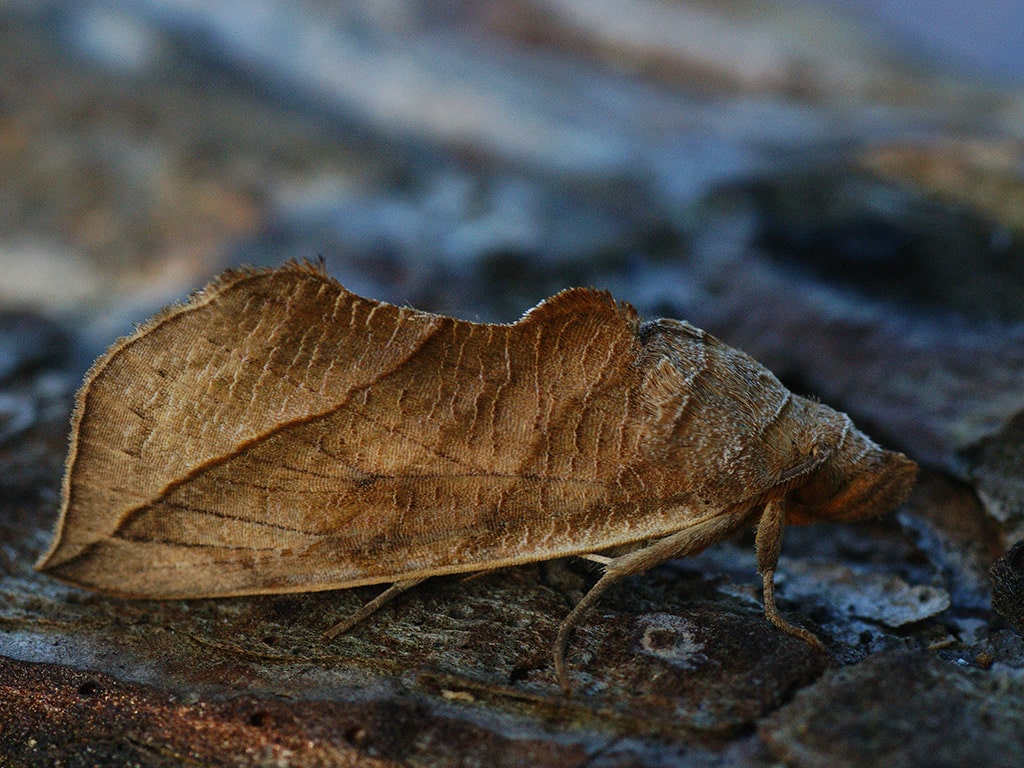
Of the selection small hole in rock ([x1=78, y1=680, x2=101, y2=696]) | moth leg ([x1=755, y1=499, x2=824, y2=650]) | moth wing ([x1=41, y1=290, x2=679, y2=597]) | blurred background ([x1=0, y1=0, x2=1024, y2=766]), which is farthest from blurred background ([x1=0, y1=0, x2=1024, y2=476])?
small hole in rock ([x1=78, y1=680, x2=101, y2=696])

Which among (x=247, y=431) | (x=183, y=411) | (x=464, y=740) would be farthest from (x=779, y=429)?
(x=183, y=411)

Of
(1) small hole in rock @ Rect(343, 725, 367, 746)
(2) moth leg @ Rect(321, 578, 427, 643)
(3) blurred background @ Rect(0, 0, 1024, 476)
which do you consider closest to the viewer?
(1) small hole in rock @ Rect(343, 725, 367, 746)

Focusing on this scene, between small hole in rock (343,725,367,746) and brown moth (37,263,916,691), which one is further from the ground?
brown moth (37,263,916,691)

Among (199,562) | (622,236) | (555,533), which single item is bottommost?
(199,562)

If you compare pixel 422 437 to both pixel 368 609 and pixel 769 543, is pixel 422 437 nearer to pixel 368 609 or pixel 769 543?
pixel 368 609

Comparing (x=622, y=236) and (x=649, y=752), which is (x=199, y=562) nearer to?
(x=649, y=752)

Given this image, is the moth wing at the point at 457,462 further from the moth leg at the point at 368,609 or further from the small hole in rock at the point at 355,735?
the small hole in rock at the point at 355,735

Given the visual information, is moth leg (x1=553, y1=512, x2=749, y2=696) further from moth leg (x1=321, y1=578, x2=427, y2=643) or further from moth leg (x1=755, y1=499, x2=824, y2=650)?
moth leg (x1=321, y1=578, x2=427, y2=643)
